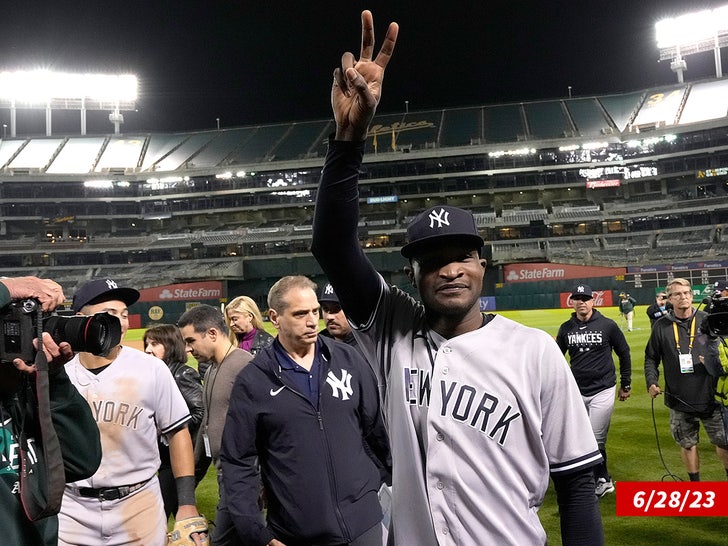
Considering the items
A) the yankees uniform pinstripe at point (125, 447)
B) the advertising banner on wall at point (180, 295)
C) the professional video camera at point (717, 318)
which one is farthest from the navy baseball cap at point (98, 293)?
the advertising banner on wall at point (180, 295)

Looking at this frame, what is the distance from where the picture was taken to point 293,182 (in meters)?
63.0

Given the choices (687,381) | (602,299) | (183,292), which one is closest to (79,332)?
(687,381)

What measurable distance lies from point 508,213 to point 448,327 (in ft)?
191

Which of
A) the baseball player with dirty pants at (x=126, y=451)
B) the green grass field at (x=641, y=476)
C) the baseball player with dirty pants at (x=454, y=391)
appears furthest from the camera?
the green grass field at (x=641, y=476)

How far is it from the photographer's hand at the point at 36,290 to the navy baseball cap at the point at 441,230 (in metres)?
1.19

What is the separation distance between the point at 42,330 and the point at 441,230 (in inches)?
54.2

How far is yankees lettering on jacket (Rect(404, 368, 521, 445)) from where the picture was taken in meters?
2.13

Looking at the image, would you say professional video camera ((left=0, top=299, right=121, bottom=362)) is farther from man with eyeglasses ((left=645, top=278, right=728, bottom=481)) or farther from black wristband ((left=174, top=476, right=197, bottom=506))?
man with eyeglasses ((left=645, top=278, right=728, bottom=481))

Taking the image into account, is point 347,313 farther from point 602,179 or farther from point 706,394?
point 602,179

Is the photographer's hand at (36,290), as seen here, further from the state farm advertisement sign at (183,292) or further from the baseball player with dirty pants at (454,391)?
the state farm advertisement sign at (183,292)

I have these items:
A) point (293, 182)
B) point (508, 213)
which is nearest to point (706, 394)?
point (508, 213)

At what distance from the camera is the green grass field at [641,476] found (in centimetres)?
605

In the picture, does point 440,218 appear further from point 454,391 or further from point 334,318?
point 334,318

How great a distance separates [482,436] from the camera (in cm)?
213
